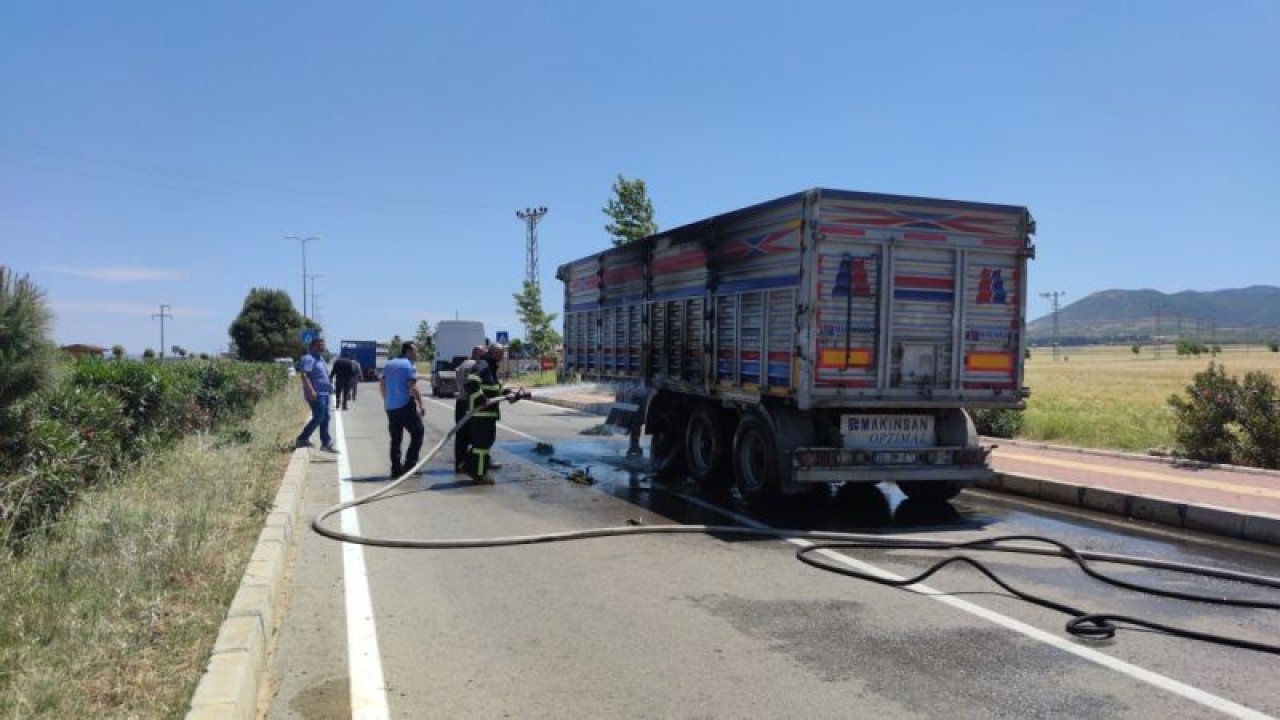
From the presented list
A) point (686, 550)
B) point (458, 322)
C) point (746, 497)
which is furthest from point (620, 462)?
point (458, 322)

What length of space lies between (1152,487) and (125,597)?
10.1m

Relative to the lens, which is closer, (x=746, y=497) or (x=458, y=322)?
(x=746, y=497)

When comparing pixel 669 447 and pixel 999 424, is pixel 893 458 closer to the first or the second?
pixel 669 447

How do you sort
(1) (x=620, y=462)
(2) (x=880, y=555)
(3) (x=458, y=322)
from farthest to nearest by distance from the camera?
(3) (x=458, y=322), (1) (x=620, y=462), (2) (x=880, y=555)

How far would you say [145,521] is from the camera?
661 cm

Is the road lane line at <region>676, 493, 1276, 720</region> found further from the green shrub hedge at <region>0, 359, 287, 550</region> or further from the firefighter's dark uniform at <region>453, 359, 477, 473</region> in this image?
the firefighter's dark uniform at <region>453, 359, 477, 473</region>

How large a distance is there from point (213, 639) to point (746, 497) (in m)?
6.29

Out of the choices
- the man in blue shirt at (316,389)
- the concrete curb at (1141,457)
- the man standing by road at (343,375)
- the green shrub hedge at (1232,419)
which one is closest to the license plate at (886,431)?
the concrete curb at (1141,457)

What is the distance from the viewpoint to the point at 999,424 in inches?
650

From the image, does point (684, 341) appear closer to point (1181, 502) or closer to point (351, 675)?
point (1181, 502)

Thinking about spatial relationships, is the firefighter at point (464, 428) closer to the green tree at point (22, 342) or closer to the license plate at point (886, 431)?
the license plate at point (886, 431)

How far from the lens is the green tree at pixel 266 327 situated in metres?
69.9

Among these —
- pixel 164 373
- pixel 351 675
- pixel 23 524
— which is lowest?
pixel 351 675

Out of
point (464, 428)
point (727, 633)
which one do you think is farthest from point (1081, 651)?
point (464, 428)
